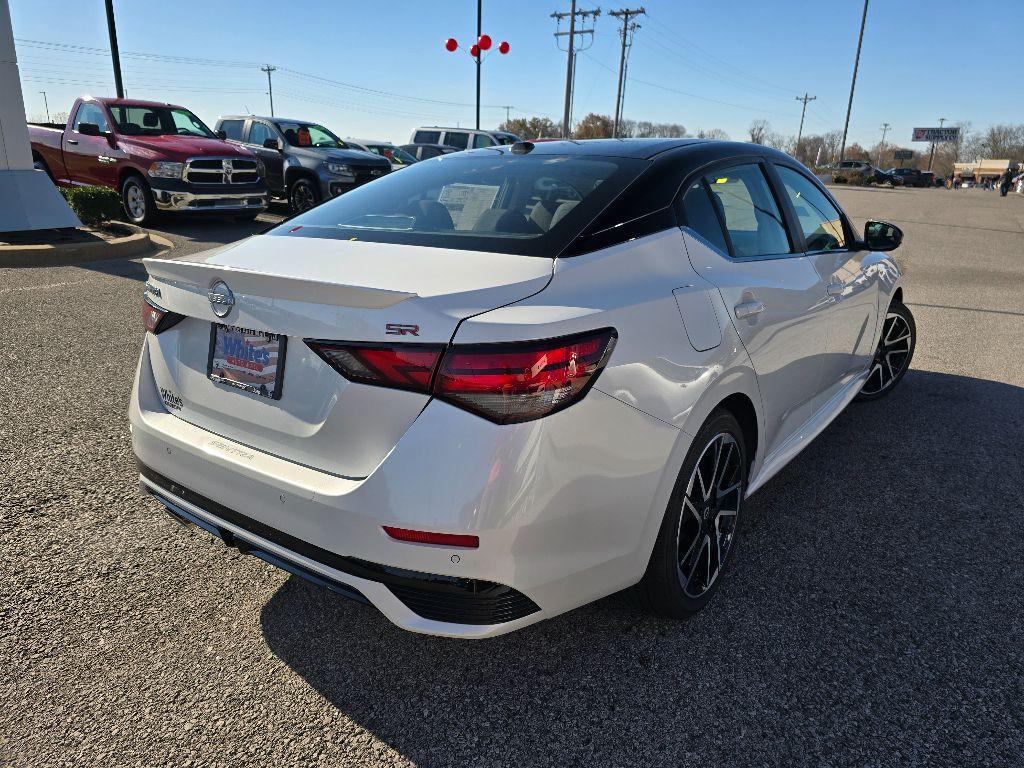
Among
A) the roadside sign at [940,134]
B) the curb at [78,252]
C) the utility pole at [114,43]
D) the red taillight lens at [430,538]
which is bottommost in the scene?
the curb at [78,252]

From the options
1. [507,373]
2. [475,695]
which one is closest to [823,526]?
[475,695]

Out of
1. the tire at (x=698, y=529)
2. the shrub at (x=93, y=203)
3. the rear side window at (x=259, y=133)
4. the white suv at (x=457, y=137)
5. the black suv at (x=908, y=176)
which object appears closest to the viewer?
the tire at (x=698, y=529)

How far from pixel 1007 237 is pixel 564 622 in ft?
67.4

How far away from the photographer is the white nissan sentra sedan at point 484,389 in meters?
1.92

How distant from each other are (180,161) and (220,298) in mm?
11487

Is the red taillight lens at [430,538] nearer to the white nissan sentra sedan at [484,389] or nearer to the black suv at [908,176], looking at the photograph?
the white nissan sentra sedan at [484,389]

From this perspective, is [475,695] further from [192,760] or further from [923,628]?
[923,628]

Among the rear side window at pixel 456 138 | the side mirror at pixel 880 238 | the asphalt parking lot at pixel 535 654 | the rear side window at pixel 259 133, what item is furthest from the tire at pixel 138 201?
the side mirror at pixel 880 238

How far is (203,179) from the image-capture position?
41.3 feet

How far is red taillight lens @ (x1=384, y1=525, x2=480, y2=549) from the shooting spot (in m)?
1.92

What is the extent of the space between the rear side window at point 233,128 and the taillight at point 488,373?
52.5ft

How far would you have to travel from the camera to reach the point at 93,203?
11.4 metres

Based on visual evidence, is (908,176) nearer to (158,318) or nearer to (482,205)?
(482,205)

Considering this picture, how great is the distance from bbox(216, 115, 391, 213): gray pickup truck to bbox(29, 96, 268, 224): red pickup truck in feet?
4.29
